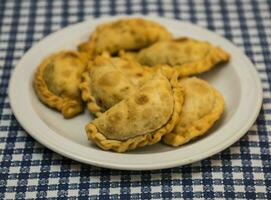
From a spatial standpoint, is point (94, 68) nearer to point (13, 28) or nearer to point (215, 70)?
point (215, 70)

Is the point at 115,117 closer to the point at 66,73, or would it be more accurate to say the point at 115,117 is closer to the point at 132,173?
the point at 132,173

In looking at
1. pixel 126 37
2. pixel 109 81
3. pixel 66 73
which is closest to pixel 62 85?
pixel 66 73

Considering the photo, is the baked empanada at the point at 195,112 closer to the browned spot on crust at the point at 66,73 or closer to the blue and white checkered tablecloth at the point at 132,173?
the blue and white checkered tablecloth at the point at 132,173

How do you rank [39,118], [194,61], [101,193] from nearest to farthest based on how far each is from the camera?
[101,193] < [39,118] < [194,61]

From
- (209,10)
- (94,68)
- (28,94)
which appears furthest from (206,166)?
(209,10)

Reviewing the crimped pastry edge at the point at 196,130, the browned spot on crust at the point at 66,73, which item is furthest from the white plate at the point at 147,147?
the browned spot on crust at the point at 66,73

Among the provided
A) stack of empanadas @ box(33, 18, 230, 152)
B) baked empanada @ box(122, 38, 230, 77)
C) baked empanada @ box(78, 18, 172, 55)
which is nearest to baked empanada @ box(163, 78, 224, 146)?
stack of empanadas @ box(33, 18, 230, 152)

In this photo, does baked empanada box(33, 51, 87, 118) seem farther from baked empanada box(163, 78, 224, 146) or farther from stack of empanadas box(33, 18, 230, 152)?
baked empanada box(163, 78, 224, 146)
